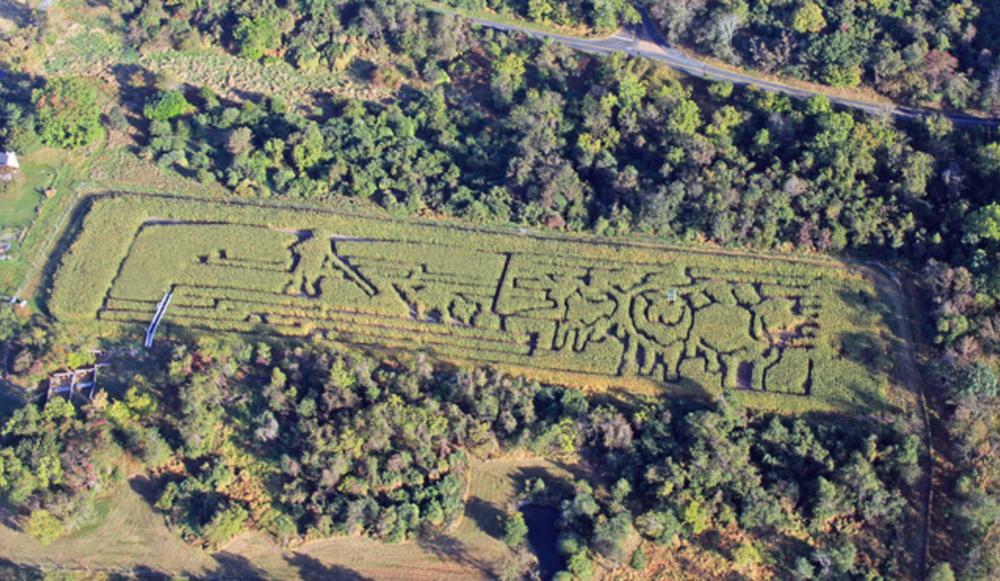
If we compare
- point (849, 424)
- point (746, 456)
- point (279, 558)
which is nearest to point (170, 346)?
point (279, 558)

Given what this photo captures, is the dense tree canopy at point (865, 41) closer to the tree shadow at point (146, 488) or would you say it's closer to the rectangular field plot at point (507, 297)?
the rectangular field plot at point (507, 297)

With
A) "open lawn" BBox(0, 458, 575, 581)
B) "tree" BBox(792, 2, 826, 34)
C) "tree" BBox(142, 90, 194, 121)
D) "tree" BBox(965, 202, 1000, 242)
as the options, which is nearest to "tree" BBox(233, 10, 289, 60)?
"tree" BBox(142, 90, 194, 121)

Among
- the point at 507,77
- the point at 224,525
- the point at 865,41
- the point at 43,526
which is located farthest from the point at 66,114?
the point at 865,41

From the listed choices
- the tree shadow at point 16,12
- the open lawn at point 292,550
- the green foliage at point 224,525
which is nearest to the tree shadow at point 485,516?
the open lawn at point 292,550

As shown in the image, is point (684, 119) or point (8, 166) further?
point (8, 166)

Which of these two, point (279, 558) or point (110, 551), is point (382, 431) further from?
A: point (110, 551)

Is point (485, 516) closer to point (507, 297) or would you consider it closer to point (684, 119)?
point (507, 297)
